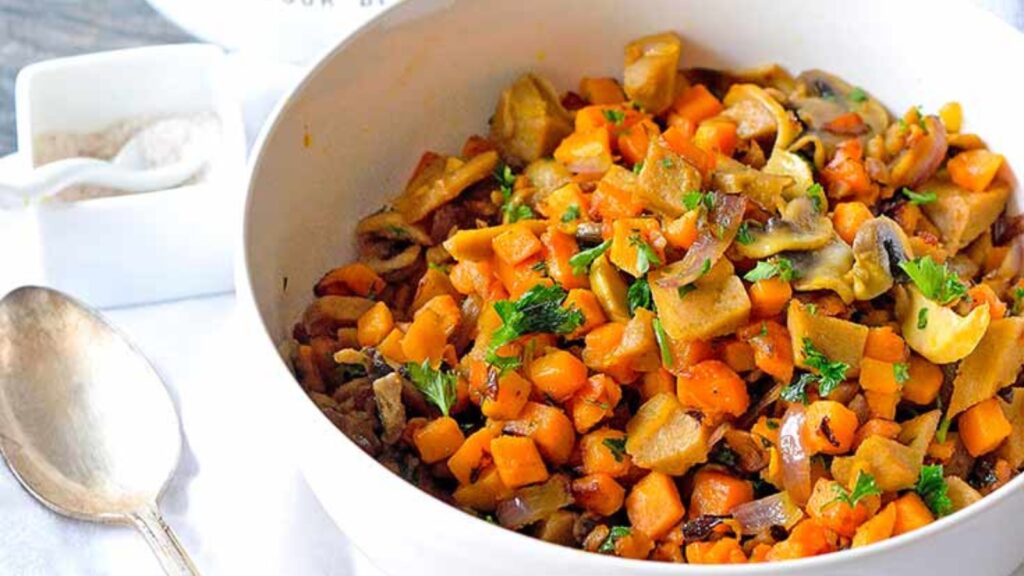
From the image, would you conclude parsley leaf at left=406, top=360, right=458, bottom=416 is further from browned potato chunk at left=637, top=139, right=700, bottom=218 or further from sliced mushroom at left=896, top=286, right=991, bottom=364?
sliced mushroom at left=896, top=286, right=991, bottom=364

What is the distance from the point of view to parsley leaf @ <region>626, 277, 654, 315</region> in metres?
1.69

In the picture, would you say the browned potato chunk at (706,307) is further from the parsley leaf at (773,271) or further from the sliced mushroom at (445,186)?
the sliced mushroom at (445,186)

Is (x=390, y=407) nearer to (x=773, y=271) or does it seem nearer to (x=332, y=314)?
(x=332, y=314)

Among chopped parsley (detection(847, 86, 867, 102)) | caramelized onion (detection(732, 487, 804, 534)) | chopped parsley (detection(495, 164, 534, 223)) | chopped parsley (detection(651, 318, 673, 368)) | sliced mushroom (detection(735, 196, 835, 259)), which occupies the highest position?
chopped parsley (detection(847, 86, 867, 102))

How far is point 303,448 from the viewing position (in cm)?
157

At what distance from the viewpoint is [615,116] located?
1979 millimetres

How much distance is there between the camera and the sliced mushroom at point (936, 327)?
63.4 inches

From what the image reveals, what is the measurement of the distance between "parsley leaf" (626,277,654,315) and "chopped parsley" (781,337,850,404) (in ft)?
0.62

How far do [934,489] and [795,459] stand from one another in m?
0.15

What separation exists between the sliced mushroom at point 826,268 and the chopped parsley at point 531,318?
26 centimetres

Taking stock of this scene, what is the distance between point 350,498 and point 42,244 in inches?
31.3

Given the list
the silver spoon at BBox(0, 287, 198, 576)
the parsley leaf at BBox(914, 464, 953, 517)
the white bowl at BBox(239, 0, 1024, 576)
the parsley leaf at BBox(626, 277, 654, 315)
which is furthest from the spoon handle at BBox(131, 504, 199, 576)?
the parsley leaf at BBox(914, 464, 953, 517)

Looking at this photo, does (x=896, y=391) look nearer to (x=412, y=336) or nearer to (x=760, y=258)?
(x=760, y=258)

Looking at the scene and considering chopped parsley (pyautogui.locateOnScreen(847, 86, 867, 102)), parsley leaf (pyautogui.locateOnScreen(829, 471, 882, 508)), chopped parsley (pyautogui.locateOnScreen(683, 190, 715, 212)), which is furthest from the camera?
chopped parsley (pyautogui.locateOnScreen(847, 86, 867, 102))
